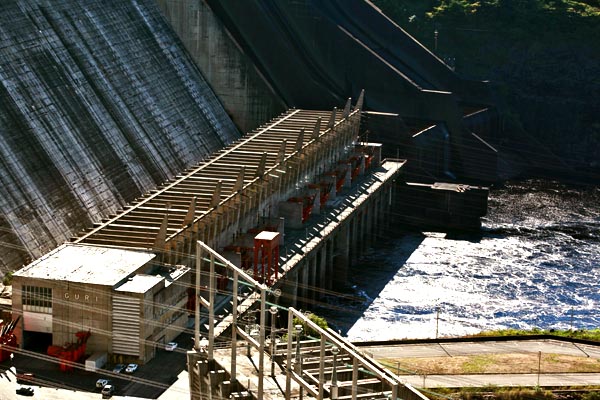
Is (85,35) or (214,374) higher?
(85,35)

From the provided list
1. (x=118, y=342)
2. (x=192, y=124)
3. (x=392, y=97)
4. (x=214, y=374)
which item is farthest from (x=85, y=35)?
(x=214, y=374)

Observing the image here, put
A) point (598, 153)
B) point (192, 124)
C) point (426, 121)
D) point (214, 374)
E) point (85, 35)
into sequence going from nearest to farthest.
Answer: point (214, 374), point (85, 35), point (192, 124), point (426, 121), point (598, 153)

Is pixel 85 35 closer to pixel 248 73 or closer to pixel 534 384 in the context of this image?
pixel 248 73

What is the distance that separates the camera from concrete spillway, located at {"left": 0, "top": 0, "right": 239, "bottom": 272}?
74938 millimetres

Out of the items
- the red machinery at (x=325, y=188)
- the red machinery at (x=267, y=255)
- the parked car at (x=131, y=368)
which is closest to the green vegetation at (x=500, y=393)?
the parked car at (x=131, y=368)

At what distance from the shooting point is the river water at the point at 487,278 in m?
77.4

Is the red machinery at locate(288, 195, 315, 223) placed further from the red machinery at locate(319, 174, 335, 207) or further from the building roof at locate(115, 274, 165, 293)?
the building roof at locate(115, 274, 165, 293)

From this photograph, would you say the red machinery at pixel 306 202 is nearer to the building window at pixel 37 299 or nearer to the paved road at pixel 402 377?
the paved road at pixel 402 377

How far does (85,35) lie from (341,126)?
18082mm

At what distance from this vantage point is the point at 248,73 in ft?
339

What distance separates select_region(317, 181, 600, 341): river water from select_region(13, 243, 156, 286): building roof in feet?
52.4

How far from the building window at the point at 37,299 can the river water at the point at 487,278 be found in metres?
20.1

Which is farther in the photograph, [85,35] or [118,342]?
[85,35]

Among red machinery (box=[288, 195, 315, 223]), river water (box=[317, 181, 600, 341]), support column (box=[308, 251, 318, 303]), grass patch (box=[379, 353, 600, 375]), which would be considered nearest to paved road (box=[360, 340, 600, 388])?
grass patch (box=[379, 353, 600, 375])
